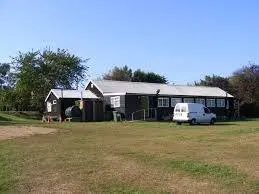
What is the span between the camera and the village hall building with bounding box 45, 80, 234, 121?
185 ft

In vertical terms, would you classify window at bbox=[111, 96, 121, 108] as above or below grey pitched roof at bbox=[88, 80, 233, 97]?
below

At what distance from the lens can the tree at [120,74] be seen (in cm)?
10254

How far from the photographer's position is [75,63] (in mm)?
78312

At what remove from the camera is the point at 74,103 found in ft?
195

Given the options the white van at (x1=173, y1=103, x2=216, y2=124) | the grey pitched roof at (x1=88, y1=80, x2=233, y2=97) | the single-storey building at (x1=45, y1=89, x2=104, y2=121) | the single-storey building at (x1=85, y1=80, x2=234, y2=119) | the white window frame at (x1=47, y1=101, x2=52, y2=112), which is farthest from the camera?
the white window frame at (x1=47, y1=101, x2=52, y2=112)

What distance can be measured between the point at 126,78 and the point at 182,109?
57.4 meters

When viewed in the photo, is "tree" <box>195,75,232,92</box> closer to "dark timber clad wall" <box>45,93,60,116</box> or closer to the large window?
the large window

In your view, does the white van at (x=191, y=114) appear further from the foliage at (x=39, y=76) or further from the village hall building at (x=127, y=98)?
the foliage at (x=39, y=76)

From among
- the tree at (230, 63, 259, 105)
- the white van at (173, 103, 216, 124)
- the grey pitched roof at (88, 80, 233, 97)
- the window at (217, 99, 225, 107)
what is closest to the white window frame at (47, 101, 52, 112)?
the grey pitched roof at (88, 80, 233, 97)

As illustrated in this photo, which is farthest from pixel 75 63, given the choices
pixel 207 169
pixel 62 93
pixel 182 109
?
pixel 207 169

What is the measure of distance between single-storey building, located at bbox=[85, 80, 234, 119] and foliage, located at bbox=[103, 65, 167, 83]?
3177 centimetres

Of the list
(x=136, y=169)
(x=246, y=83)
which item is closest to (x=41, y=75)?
(x=246, y=83)

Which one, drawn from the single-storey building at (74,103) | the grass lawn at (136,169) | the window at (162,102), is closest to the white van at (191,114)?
the window at (162,102)

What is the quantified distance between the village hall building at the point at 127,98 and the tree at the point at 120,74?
123 ft
